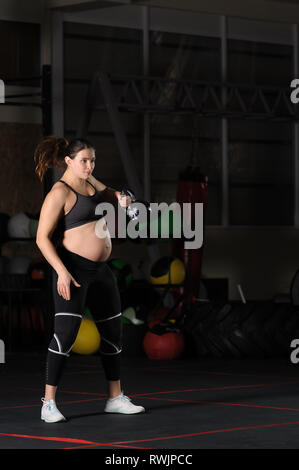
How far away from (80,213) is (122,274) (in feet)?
18.3

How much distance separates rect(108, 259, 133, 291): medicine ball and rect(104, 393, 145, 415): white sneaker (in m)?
5.12

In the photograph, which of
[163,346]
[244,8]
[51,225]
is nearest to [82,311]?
[51,225]

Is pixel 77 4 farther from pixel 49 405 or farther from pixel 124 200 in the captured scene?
pixel 49 405

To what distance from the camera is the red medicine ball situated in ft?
33.8

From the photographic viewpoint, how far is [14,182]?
14.7 m

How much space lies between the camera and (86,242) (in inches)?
232

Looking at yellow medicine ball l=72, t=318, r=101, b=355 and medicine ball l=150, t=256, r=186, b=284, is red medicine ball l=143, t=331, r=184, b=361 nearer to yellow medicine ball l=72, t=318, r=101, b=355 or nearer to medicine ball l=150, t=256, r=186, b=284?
yellow medicine ball l=72, t=318, r=101, b=355

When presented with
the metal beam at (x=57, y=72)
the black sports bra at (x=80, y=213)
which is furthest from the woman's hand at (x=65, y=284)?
the metal beam at (x=57, y=72)

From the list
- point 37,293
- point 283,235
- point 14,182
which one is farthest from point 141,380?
point 283,235

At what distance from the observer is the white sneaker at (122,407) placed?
6.11 m

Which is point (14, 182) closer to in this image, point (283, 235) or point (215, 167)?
point (215, 167)

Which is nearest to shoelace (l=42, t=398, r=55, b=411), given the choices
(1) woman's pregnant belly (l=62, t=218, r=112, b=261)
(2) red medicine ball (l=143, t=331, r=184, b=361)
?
(1) woman's pregnant belly (l=62, t=218, r=112, b=261)

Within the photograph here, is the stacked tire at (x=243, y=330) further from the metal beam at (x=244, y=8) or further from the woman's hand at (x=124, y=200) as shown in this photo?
the metal beam at (x=244, y=8)
